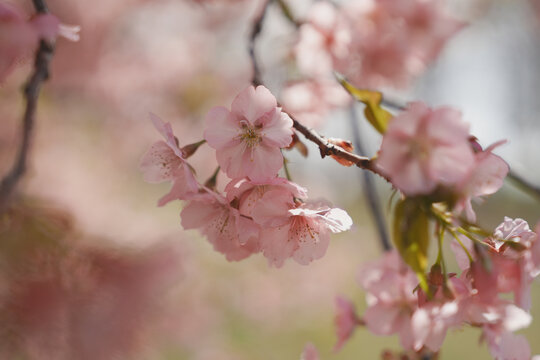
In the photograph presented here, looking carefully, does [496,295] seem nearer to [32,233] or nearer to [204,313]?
[32,233]

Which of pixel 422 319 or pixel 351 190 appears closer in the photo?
pixel 422 319

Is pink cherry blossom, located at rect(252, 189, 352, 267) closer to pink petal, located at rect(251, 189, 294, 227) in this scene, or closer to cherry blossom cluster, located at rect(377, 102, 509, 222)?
pink petal, located at rect(251, 189, 294, 227)

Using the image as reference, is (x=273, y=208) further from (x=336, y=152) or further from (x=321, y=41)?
(x=321, y=41)

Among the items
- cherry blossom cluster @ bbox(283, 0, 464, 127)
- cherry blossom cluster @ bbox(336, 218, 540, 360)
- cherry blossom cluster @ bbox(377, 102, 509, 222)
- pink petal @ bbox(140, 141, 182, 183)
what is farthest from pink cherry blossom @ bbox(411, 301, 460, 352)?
cherry blossom cluster @ bbox(283, 0, 464, 127)

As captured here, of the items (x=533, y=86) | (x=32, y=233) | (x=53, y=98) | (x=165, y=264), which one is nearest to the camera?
(x=32, y=233)

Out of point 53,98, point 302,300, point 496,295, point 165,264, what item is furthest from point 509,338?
point 302,300

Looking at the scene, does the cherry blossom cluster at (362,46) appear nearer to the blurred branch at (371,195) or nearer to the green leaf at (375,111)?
the blurred branch at (371,195)

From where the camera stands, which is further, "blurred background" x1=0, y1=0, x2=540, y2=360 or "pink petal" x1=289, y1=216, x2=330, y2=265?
"blurred background" x1=0, y1=0, x2=540, y2=360
